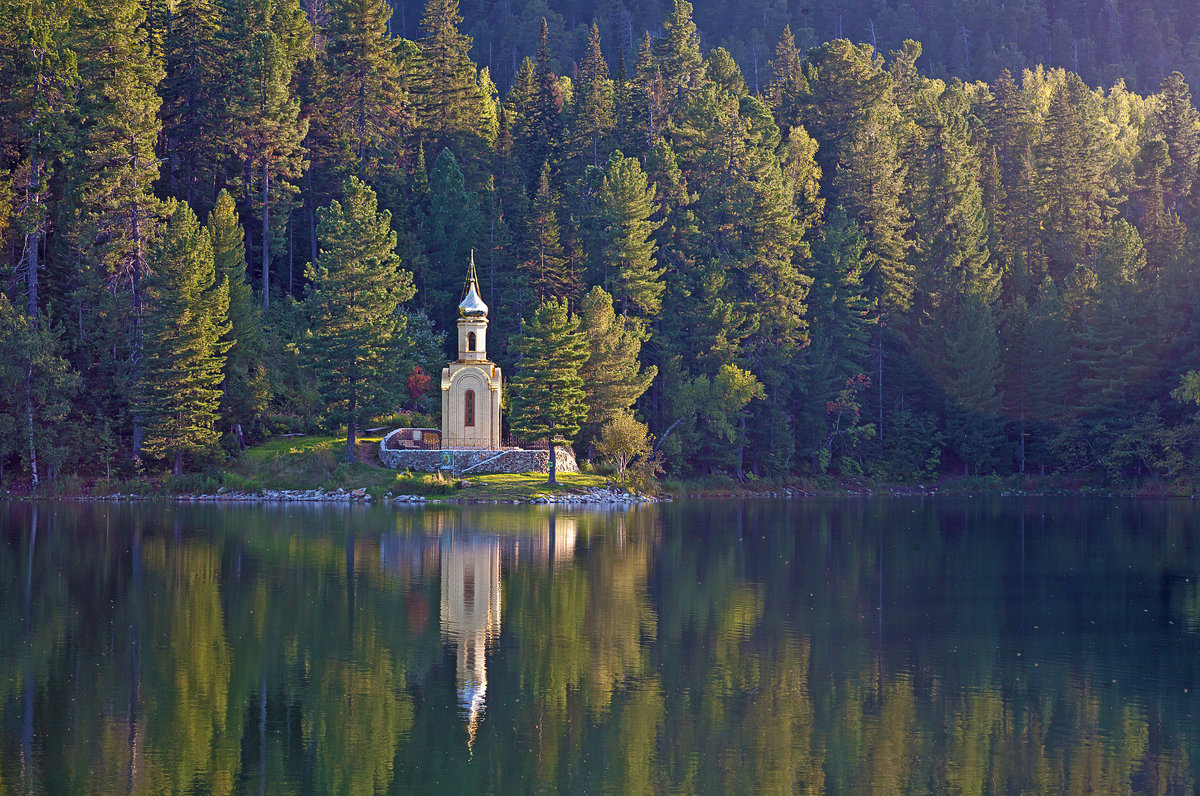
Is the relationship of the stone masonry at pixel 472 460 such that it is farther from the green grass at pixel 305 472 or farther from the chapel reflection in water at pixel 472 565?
the chapel reflection in water at pixel 472 565

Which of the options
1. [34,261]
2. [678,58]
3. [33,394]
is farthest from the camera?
[678,58]

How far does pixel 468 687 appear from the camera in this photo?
23188mm

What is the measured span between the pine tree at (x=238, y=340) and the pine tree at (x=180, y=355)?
1878 millimetres

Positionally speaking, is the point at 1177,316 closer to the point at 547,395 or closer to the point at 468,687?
the point at 547,395

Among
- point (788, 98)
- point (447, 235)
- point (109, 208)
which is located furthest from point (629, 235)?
point (109, 208)

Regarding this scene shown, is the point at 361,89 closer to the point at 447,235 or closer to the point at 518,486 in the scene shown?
the point at 447,235

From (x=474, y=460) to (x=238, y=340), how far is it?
14721 millimetres

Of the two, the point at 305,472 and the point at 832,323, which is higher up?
the point at 832,323

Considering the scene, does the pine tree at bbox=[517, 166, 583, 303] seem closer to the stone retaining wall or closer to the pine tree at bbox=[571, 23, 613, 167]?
the pine tree at bbox=[571, 23, 613, 167]

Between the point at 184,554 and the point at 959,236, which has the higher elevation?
the point at 959,236

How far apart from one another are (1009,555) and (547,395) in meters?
29.6

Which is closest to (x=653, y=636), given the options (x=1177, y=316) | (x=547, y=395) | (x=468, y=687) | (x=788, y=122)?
(x=468, y=687)

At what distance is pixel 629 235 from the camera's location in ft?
259

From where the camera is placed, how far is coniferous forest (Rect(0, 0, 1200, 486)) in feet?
226
